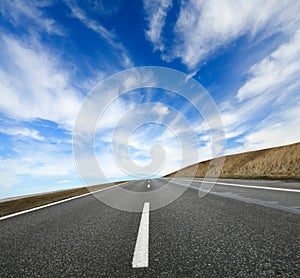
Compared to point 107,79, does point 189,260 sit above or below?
below

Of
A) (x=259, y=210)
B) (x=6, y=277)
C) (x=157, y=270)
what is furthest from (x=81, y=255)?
(x=259, y=210)

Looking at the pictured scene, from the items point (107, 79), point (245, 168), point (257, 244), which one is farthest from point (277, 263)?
point (245, 168)

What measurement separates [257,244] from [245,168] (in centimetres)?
2963

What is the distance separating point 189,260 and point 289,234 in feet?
5.07

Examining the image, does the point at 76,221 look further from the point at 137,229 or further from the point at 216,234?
the point at 216,234

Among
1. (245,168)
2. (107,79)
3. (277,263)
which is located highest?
(107,79)

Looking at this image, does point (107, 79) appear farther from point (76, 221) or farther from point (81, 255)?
point (81, 255)

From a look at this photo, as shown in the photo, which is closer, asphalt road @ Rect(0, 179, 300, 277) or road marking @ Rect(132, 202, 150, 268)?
asphalt road @ Rect(0, 179, 300, 277)

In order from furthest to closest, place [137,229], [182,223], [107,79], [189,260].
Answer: [107,79] → [182,223] → [137,229] → [189,260]

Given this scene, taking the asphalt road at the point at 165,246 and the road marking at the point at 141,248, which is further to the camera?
the road marking at the point at 141,248

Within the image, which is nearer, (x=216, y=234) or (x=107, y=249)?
(x=107, y=249)

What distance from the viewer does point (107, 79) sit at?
20.6 metres

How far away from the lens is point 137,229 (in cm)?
353

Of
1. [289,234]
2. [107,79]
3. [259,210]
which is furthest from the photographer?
[107,79]
